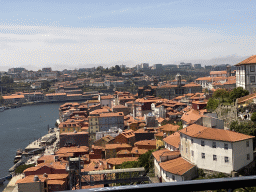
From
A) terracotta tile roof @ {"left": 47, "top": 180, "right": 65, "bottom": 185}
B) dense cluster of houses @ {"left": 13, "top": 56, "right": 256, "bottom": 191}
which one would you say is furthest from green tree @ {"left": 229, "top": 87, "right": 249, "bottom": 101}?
terracotta tile roof @ {"left": 47, "top": 180, "right": 65, "bottom": 185}

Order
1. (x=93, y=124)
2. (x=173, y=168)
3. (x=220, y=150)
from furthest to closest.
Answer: (x=93, y=124) → (x=173, y=168) → (x=220, y=150)

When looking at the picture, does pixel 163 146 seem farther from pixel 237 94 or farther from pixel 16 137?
pixel 16 137

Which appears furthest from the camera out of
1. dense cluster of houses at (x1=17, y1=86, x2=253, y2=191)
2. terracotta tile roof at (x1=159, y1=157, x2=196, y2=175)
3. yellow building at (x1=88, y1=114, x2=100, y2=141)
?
yellow building at (x1=88, y1=114, x2=100, y2=141)

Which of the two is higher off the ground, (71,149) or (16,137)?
(71,149)

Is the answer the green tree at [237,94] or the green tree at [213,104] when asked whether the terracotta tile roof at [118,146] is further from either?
the green tree at [237,94]

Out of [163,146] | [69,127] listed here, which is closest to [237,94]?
[163,146]

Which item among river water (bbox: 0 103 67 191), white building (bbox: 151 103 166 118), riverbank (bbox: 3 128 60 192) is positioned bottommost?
river water (bbox: 0 103 67 191)

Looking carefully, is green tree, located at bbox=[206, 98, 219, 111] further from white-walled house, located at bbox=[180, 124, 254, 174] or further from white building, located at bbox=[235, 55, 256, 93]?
white-walled house, located at bbox=[180, 124, 254, 174]

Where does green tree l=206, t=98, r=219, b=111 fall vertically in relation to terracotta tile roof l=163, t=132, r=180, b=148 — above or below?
above

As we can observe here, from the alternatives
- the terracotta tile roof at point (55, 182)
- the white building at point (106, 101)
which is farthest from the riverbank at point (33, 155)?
the white building at point (106, 101)
